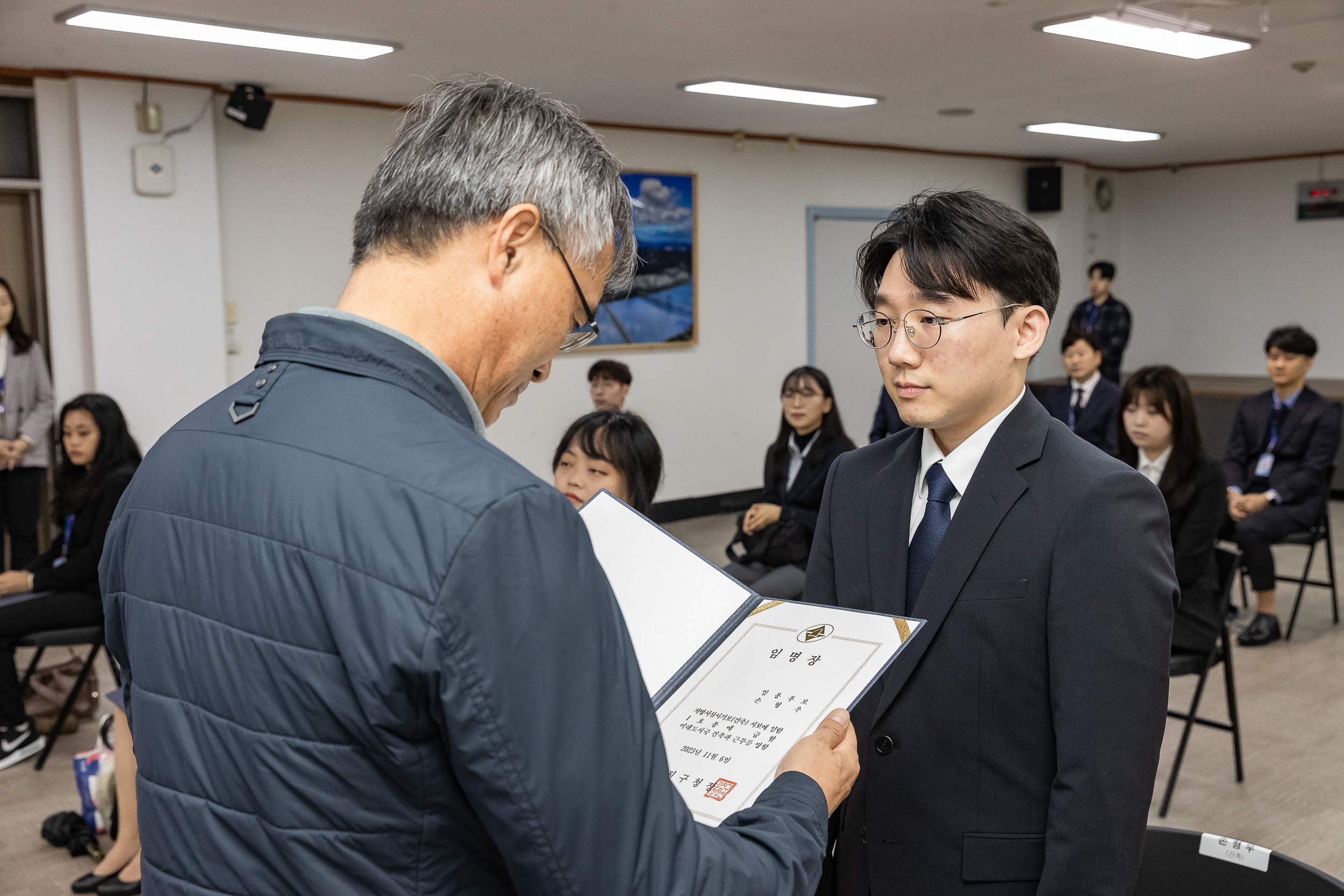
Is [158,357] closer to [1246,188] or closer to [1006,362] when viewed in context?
[1006,362]

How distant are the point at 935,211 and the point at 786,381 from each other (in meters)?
3.45

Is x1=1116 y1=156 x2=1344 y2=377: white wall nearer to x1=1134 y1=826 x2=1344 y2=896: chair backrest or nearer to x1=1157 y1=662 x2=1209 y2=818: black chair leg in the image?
x1=1157 y1=662 x2=1209 y2=818: black chair leg

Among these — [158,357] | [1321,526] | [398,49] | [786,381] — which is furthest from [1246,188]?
[158,357]

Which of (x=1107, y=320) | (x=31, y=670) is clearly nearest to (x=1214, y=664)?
(x=31, y=670)

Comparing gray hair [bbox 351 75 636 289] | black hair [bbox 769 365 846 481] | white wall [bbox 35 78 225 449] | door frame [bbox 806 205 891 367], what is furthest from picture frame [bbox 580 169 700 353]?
gray hair [bbox 351 75 636 289]

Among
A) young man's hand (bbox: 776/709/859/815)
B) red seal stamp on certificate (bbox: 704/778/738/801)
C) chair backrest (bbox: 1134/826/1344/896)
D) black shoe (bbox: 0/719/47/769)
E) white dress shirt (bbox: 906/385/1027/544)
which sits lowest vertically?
black shoe (bbox: 0/719/47/769)

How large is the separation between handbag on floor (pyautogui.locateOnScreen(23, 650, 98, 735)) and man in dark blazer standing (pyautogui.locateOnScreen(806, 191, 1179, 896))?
3.82 meters

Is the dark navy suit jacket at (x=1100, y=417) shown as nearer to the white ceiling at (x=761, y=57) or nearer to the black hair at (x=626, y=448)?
the white ceiling at (x=761, y=57)

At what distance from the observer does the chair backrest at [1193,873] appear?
1.91 metres

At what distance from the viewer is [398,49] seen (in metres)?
5.12

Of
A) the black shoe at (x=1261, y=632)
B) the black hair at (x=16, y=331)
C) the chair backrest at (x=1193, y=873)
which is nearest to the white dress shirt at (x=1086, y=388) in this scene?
the black shoe at (x=1261, y=632)

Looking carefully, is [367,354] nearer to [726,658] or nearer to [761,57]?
[726,658]

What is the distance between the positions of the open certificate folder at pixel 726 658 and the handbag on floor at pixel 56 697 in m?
3.66

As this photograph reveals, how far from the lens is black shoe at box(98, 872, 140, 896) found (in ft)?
10.0
